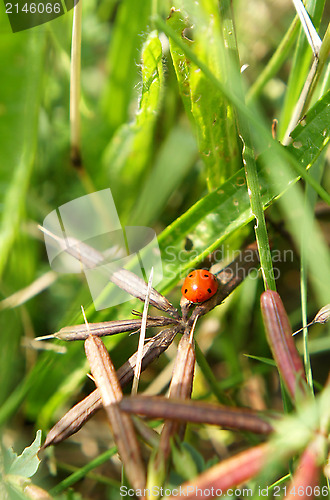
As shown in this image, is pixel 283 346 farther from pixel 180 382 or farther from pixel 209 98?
pixel 209 98

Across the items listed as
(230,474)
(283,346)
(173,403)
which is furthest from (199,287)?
(230,474)

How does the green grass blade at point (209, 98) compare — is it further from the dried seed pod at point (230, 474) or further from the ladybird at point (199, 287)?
the dried seed pod at point (230, 474)

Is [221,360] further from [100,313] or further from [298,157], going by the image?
[298,157]

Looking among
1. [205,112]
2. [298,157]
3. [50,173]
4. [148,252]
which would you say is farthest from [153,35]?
[50,173]

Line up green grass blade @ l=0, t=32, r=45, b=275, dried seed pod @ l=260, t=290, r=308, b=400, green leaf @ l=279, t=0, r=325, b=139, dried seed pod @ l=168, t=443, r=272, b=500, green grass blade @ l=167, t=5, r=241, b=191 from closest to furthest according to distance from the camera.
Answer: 1. dried seed pod @ l=168, t=443, r=272, b=500
2. dried seed pod @ l=260, t=290, r=308, b=400
3. green grass blade @ l=167, t=5, r=241, b=191
4. green leaf @ l=279, t=0, r=325, b=139
5. green grass blade @ l=0, t=32, r=45, b=275

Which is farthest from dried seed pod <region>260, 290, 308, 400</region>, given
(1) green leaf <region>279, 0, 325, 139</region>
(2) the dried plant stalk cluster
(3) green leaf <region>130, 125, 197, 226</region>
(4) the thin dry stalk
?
(3) green leaf <region>130, 125, 197, 226</region>

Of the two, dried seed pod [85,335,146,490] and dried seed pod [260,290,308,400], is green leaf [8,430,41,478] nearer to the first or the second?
dried seed pod [85,335,146,490]
